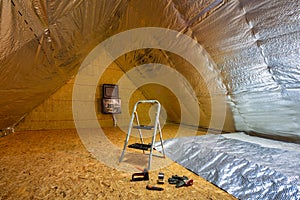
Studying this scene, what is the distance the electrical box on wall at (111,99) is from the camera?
369 cm

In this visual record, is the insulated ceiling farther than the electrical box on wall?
No

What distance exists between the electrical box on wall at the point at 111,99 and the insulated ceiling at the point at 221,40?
1.95 m

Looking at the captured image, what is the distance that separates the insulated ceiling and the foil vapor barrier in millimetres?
479

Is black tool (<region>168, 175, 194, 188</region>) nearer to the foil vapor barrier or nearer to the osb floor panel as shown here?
the osb floor panel

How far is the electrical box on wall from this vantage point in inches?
145

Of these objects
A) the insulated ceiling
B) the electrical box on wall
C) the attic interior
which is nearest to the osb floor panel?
the attic interior

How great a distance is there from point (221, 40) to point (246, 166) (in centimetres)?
109

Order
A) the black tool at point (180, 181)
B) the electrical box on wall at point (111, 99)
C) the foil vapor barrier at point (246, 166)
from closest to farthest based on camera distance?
the foil vapor barrier at point (246, 166), the black tool at point (180, 181), the electrical box on wall at point (111, 99)

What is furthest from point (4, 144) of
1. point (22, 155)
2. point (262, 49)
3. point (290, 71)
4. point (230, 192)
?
point (290, 71)

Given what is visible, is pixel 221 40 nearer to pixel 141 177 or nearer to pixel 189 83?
pixel 189 83

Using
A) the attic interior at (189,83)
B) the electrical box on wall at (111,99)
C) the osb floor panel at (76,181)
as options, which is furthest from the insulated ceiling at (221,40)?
the electrical box on wall at (111,99)

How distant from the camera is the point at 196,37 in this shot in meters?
1.67

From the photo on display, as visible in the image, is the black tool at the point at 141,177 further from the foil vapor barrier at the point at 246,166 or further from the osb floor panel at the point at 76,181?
the foil vapor barrier at the point at 246,166

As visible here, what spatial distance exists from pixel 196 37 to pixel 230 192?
1392 mm
